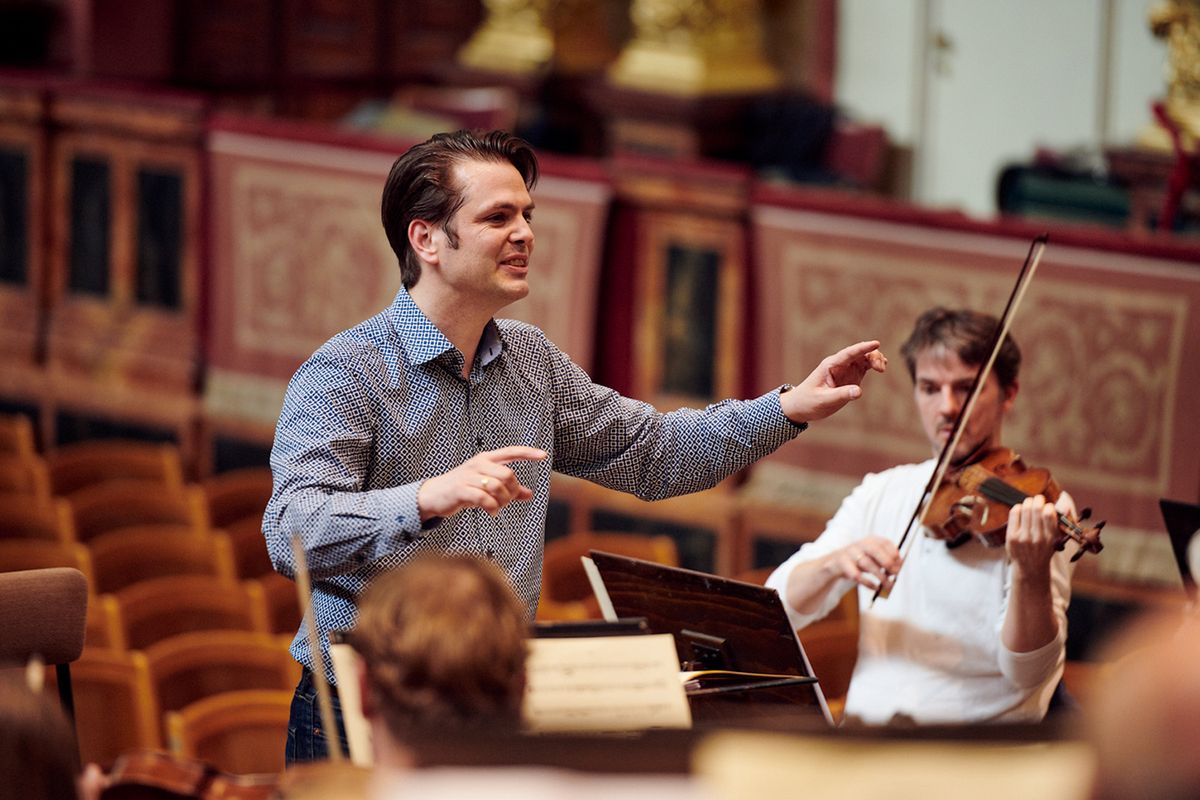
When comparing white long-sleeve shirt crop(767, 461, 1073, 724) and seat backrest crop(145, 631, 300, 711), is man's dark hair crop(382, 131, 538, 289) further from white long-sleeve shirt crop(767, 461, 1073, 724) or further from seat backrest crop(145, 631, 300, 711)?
seat backrest crop(145, 631, 300, 711)

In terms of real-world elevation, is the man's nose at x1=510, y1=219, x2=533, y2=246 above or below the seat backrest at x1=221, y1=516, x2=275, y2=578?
above

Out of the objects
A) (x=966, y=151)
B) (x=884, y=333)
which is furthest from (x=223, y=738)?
(x=966, y=151)

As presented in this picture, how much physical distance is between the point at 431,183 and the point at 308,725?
85 centimetres

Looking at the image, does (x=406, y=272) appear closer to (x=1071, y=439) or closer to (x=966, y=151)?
(x=1071, y=439)

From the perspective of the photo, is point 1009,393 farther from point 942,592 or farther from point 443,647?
point 443,647

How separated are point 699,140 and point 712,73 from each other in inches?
13.3

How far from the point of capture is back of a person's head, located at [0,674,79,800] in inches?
66.3

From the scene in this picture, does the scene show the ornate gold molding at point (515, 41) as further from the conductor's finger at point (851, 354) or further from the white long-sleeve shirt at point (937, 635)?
the conductor's finger at point (851, 354)

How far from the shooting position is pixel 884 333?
5.40 meters

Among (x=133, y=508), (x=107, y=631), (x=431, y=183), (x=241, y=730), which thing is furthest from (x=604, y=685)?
(x=133, y=508)

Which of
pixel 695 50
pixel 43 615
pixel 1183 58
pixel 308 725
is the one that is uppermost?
pixel 695 50

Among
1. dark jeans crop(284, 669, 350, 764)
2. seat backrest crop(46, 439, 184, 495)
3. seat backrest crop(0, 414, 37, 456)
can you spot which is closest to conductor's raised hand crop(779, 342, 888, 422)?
dark jeans crop(284, 669, 350, 764)

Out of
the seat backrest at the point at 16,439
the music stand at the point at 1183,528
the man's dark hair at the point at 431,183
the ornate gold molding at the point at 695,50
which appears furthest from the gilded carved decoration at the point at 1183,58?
the seat backrest at the point at 16,439

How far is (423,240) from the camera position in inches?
102
